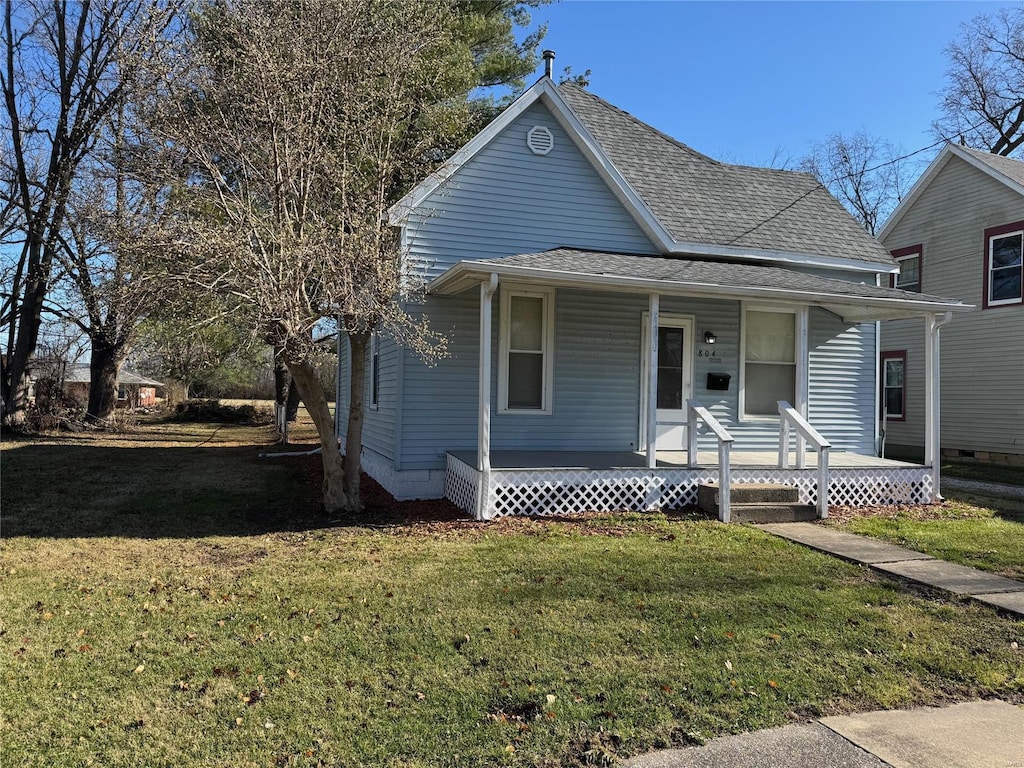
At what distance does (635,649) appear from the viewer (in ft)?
14.3

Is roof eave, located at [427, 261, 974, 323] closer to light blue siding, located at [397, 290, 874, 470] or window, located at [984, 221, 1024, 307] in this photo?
light blue siding, located at [397, 290, 874, 470]

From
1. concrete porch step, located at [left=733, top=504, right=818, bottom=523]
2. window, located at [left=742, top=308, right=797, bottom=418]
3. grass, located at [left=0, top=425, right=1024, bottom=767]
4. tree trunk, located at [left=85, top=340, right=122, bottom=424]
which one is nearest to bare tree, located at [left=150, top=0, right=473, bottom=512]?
grass, located at [left=0, top=425, right=1024, bottom=767]

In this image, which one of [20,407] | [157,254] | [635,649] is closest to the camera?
[635,649]

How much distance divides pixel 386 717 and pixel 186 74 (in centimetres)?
746

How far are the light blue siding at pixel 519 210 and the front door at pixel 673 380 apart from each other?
1.39 metres

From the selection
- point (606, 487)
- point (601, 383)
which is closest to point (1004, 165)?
point (601, 383)

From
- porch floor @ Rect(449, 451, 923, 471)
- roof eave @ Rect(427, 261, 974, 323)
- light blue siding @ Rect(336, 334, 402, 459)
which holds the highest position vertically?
roof eave @ Rect(427, 261, 974, 323)

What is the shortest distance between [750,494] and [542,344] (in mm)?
3643

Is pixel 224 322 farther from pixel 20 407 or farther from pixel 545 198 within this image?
pixel 20 407

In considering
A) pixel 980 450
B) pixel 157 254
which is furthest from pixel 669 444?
pixel 980 450

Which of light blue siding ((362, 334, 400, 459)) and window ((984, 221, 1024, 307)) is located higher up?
window ((984, 221, 1024, 307))

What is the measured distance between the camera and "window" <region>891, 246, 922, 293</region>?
18.2 m

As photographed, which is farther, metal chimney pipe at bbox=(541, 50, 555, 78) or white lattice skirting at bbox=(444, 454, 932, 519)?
metal chimney pipe at bbox=(541, 50, 555, 78)

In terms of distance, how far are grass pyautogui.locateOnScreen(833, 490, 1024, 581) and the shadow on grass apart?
208 inches
